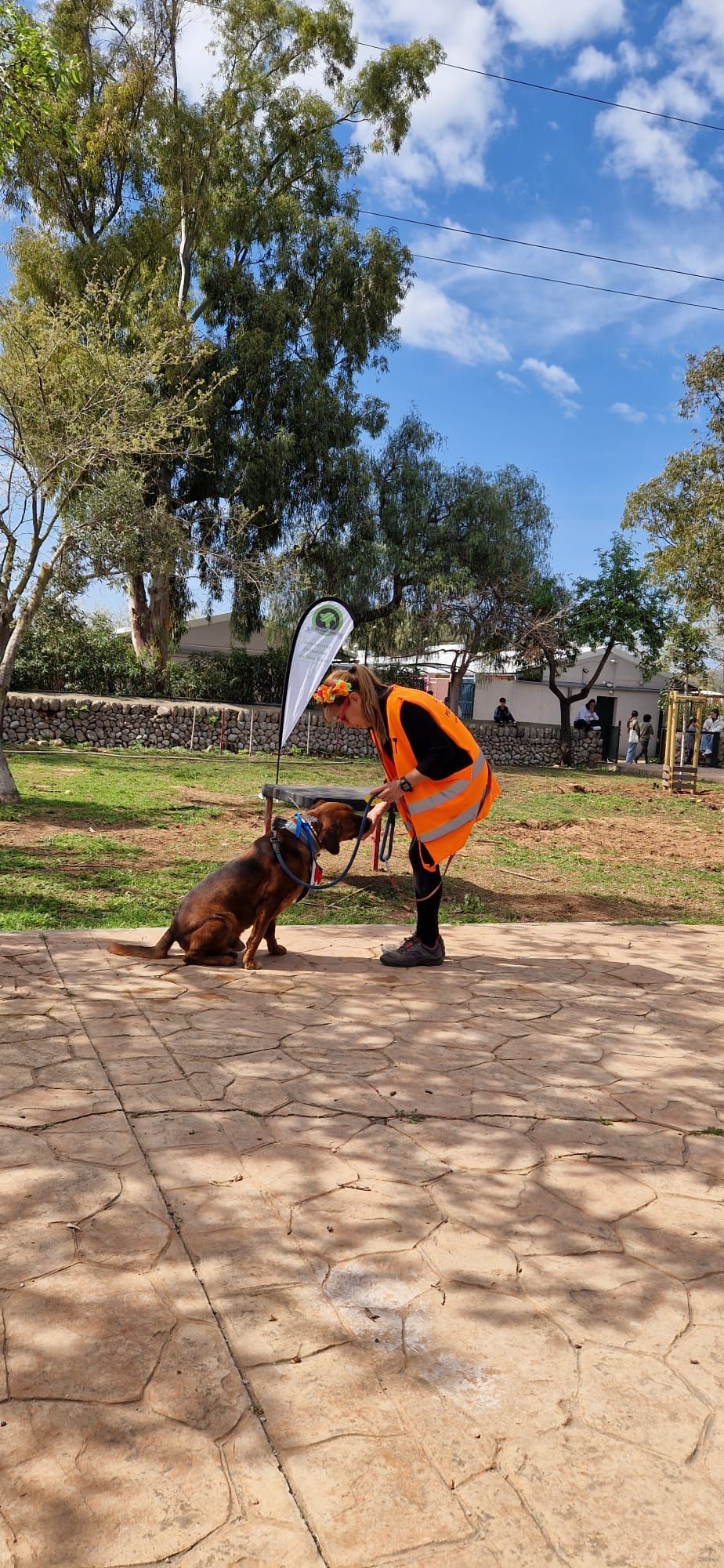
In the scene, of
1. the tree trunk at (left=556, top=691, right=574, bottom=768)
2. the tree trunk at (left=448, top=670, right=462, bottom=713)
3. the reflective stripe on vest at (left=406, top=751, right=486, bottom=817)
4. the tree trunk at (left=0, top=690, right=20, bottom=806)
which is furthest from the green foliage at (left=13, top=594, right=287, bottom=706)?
the reflective stripe on vest at (left=406, top=751, right=486, bottom=817)

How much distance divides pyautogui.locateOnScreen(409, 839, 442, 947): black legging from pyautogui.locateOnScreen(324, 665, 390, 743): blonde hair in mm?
679

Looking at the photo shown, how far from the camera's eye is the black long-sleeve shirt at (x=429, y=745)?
5328 mm

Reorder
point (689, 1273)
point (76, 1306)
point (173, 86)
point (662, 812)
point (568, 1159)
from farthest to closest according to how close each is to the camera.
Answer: point (173, 86)
point (662, 812)
point (568, 1159)
point (689, 1273)
point (76, 1306)

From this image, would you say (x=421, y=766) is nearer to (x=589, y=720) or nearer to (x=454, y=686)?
(x=454, y=686)

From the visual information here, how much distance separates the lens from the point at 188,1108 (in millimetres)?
3496

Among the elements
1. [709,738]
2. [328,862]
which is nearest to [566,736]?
[709,738]

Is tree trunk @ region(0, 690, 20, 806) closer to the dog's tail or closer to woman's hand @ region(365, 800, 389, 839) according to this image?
the dog's tail

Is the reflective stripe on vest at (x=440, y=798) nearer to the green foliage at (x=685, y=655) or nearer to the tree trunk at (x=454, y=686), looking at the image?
the green foliage at (x=685, y=655)

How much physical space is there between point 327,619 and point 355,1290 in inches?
156

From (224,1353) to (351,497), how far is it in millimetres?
27438

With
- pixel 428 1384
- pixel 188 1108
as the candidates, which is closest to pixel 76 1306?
pixel 428 1384

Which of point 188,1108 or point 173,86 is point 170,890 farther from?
point 173,86

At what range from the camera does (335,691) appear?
532 cm

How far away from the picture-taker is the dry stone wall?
2227cm
